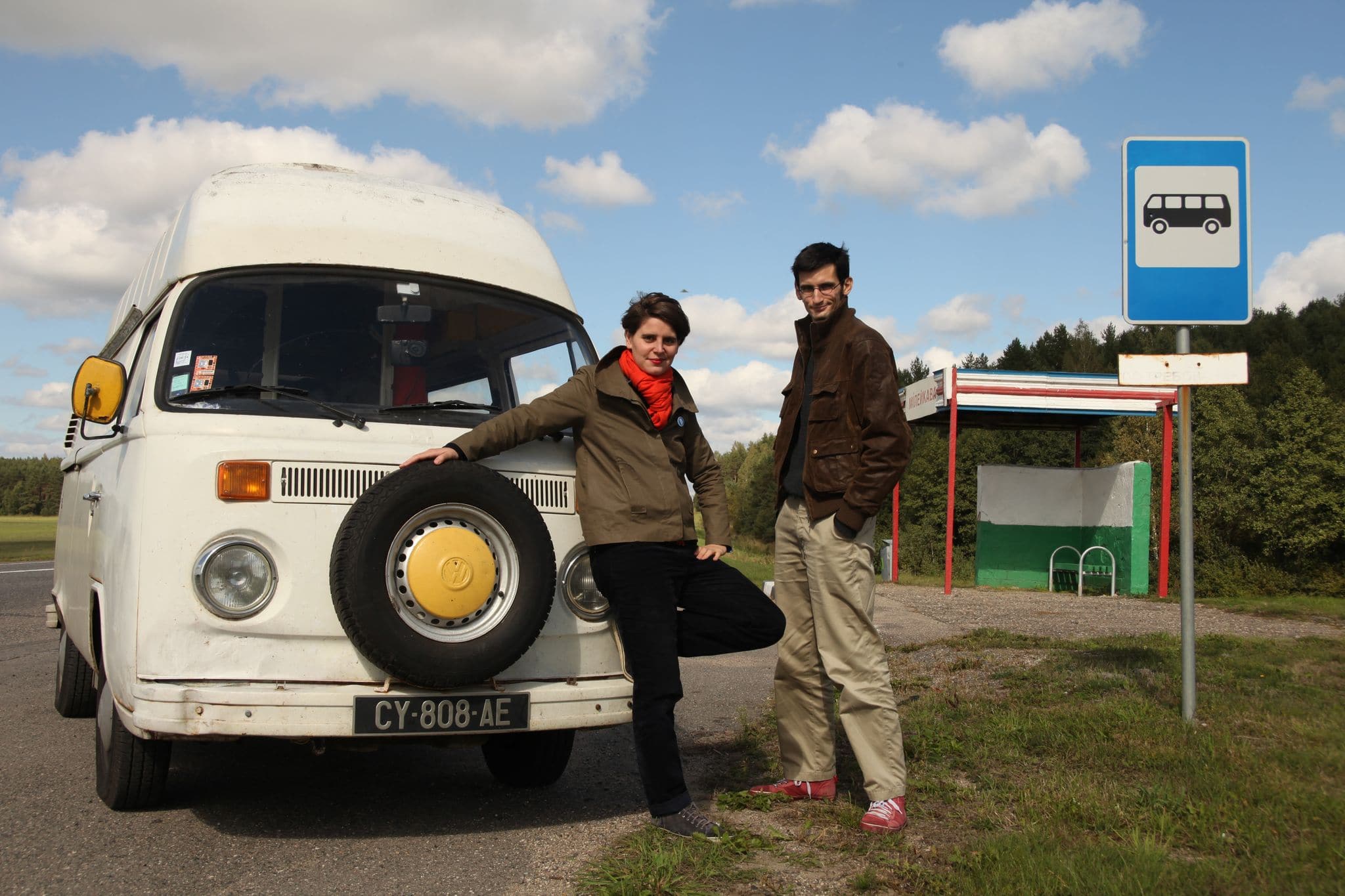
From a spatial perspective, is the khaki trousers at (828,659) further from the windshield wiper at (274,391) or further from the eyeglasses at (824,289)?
the windshield wiper at (274,391)

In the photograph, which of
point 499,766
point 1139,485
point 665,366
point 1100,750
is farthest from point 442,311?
point 1139,485

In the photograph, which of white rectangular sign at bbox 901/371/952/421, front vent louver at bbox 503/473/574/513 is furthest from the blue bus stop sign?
white rectangular sign at bbox 901/371/952/421

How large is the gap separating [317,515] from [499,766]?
1.79 m

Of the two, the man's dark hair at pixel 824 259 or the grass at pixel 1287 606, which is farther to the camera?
the grass at pixel 1287 606

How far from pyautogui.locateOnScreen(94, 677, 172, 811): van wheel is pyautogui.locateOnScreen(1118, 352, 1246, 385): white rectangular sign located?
4856 millimetres

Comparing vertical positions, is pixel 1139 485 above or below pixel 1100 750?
above

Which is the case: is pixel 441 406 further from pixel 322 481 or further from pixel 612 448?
pixel 612 448

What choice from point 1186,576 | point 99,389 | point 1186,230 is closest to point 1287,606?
point 1186,576

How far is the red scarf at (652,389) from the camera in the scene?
451cm

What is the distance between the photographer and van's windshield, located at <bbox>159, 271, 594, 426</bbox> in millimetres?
4500

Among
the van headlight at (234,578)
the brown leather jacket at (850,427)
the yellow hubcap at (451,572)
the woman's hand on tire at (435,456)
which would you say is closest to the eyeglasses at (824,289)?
the brown leather jacket at (850,427)

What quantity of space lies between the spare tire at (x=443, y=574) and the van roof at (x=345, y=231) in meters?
1.39

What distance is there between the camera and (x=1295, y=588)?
21.5 metres

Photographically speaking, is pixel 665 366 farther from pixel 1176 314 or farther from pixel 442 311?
pixel 1176 314
